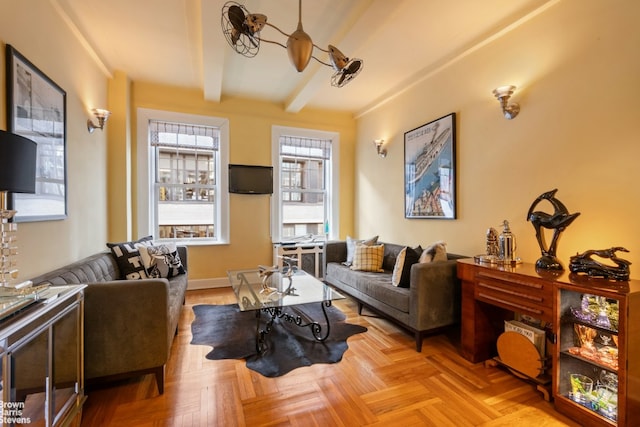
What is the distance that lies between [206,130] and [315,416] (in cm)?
400

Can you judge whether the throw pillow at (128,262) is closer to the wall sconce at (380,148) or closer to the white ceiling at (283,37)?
the white ceiling at (283,37)

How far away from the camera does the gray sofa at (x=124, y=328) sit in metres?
1.72

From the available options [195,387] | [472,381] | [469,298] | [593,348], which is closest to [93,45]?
[195,387]

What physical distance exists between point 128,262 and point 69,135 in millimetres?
1250

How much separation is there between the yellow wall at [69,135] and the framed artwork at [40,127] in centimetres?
5

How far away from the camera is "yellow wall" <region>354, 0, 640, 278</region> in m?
1.86

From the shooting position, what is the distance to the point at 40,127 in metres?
2.05

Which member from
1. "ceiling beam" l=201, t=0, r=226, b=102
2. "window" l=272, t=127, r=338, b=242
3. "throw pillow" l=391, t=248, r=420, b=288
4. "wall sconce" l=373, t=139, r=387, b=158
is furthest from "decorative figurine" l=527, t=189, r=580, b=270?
"window" l=272, t=127, r=338, b=242

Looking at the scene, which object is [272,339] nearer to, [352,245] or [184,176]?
[352,245]

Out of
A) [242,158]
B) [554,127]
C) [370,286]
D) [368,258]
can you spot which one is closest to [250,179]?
[242,158]

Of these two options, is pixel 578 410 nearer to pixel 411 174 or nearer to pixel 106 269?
pixel 411 174

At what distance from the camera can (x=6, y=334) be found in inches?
39.6

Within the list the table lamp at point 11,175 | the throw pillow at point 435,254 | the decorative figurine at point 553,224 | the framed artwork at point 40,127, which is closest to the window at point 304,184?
the throw pillow at point 435,254

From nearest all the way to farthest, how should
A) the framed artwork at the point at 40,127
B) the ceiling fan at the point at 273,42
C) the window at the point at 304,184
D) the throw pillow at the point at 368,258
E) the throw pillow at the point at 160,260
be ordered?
the ceiling fan at the point at 273,42
the framed artwork at the point at 40,127
the throw pillow at the point at 160,260
the throw pillow at the point at 368,258
the window at the point at 304,184
